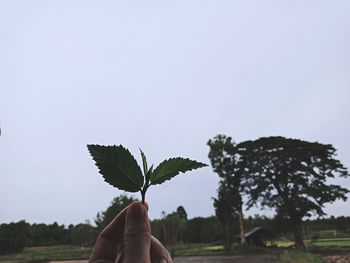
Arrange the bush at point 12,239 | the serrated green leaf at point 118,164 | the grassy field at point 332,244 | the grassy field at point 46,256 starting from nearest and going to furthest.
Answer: the serrated green leaf at point 118,164 < the grassy field at point 332,244 < the grassy field at point 46,256 < the bush at point 12,239

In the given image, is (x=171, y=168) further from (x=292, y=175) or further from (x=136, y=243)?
(x=292, y=175)

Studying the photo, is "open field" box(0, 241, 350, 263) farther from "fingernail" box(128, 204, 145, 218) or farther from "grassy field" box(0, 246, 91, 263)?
"fingernail" box(128, 204, 145, 218)

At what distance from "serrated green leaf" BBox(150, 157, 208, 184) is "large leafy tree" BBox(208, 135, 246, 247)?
131 ft

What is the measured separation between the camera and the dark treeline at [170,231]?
1961 inches

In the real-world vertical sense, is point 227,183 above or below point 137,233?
above

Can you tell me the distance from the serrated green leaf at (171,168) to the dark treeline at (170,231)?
4255 centimetres

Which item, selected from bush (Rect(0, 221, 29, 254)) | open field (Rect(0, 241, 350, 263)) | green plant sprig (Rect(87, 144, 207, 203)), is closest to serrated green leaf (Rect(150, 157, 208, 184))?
green plant sprig (Rect(87, 144, 207, 203))

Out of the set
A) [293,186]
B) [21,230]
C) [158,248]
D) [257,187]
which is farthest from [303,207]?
[21,230]

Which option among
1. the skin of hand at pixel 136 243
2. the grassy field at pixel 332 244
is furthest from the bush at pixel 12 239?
the skin of hand at pixel 136 243

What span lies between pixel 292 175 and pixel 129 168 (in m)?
40.0

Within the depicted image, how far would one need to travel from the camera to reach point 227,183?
1678 inches

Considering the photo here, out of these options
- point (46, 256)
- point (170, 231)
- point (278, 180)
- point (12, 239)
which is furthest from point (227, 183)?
point (12, 239)

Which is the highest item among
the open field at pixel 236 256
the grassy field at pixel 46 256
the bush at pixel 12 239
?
the bush at pixel 12 239

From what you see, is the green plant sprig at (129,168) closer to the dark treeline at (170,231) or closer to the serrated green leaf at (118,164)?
the serrated green leaf at (118,164)
